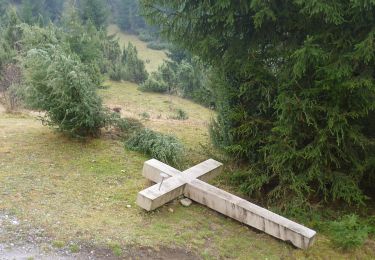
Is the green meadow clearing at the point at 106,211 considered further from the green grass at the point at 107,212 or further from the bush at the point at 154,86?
the bush at the point at 154,86

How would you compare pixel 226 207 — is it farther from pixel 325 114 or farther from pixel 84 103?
pixel 84 103

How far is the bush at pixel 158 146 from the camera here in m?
7.73

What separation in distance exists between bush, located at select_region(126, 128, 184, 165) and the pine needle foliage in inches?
35.5

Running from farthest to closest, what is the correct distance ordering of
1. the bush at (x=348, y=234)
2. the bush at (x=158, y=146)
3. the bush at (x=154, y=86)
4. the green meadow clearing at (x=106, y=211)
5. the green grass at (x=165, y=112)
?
1. the bush at (x=154, y=86)
2. the green grass at (x=165, y=112)
3. the bush at (x=158, y=146)
4. the bush at (x=348, y=234)
5. the green meadow clearing at (x=106, y=211)

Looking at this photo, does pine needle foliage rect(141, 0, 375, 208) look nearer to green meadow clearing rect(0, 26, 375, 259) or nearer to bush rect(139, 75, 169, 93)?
green meadow clearing rect(0, 26, 375, 259)

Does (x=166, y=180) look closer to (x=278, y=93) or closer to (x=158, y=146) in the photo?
(x=158, y=146)

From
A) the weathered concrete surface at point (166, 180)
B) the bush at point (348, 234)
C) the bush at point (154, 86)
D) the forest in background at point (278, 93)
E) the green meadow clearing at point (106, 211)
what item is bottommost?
the bush at point (154, 86)

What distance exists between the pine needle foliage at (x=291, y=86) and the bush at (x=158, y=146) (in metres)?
0.90

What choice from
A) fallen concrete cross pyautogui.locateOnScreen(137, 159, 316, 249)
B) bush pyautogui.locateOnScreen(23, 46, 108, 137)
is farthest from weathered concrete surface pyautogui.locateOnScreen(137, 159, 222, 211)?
bush pyautogui.locateOnScreen(23, 46, 108, 137)

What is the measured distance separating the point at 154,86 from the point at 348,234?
104 ft

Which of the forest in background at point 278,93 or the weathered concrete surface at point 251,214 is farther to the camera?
the forest in background at point 278,93

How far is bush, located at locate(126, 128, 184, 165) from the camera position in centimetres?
773

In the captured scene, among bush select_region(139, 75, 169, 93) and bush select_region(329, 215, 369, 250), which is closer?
bush select_region(329, 215, 369, 250)

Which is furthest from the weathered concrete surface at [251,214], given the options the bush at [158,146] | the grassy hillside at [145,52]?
the grassy hillside at [145,52]
